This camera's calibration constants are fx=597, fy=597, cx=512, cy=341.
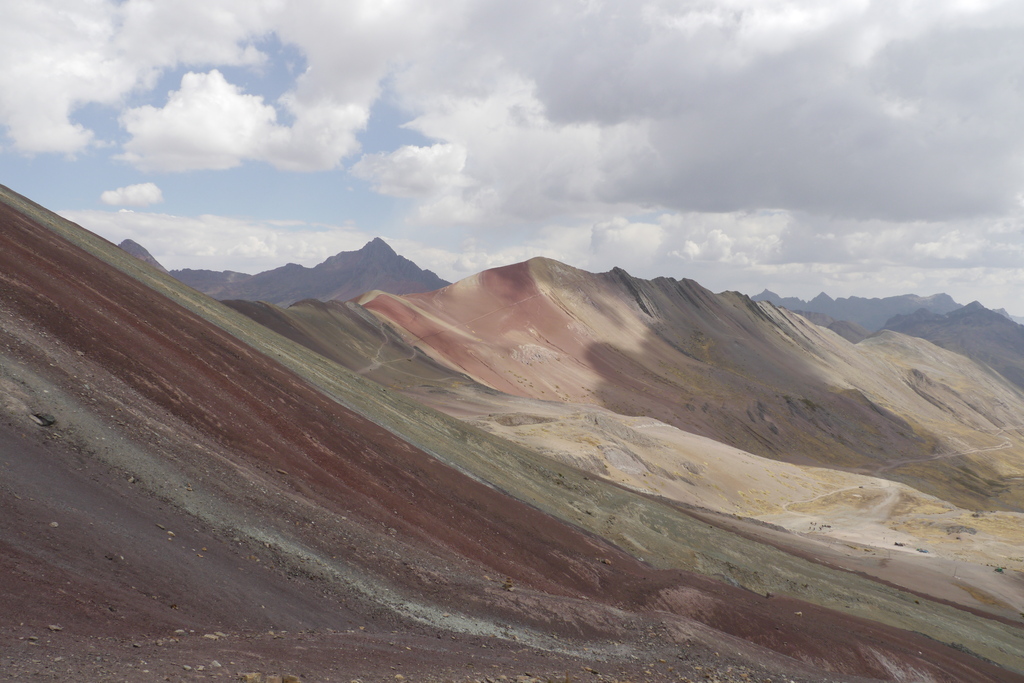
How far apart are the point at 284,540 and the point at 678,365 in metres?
109

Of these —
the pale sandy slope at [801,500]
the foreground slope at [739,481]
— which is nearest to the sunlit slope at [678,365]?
the foreground slope at [739,481]

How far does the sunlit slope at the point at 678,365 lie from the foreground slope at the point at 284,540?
61245 mm

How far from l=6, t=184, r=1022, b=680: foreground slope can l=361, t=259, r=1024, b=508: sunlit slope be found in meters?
61.2

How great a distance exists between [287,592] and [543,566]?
10121 mm

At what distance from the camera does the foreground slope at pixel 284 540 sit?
10.9 meters

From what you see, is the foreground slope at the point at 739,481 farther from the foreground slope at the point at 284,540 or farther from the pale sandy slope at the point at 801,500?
the foreground slope at the point at 284,540

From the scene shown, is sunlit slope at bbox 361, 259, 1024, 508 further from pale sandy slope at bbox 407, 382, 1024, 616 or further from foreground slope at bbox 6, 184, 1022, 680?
foreground slope at bbox 6, 184, 1022, 680

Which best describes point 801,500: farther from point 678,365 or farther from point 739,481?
point 678,365

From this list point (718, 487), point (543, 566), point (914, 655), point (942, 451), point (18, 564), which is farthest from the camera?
point (942, 451)

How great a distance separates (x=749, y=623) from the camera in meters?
20.9

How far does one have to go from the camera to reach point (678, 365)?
116938 mm

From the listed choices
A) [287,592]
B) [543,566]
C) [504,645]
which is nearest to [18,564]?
[287,592]

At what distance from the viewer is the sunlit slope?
3711 inches

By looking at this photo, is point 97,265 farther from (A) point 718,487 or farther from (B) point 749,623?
(A) point 718,487
